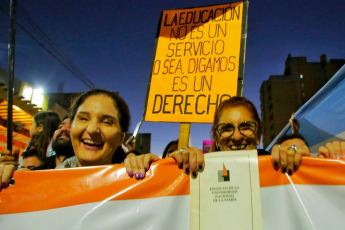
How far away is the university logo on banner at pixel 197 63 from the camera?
269cm

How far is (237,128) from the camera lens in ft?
5.64

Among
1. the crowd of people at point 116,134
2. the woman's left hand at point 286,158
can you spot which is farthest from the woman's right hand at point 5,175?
the woman's left hand at point 286,158

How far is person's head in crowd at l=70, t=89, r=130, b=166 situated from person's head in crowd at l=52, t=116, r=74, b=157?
30.6 inches

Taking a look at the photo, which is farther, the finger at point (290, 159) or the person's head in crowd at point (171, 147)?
the person's head in crowd at point (171, 147)

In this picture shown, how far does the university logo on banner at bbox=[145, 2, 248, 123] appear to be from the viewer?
2693mm

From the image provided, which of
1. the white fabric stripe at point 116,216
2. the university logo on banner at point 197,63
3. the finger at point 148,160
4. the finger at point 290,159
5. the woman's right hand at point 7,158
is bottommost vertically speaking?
the white fabric stripe at point 116,216

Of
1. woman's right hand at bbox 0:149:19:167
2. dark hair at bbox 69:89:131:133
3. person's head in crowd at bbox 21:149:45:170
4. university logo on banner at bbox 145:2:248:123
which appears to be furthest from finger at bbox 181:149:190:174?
person's head in crowd at bbox 21:149:45:170

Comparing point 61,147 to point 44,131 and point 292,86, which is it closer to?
point 44,131

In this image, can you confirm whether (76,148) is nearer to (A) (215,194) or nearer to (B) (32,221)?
(B) (32,221)

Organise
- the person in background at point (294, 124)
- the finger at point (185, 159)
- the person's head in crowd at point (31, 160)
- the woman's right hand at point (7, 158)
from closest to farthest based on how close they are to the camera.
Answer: the finger at point (185, 159), the woman's right hand at point (7, 158), the person's head in crowd at point (31, 160), the person in background at point (294, 124)

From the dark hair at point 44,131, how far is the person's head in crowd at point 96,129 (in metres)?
1.54

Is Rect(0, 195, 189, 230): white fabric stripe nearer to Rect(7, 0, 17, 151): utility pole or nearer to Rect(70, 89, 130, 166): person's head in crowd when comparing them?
Rect(70, 89, 130, 166): person's head in crowd

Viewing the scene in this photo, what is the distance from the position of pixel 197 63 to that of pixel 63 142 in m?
1.58

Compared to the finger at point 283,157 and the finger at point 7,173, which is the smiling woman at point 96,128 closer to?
the finger at point 7,173
